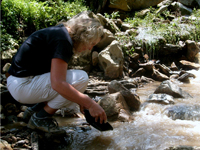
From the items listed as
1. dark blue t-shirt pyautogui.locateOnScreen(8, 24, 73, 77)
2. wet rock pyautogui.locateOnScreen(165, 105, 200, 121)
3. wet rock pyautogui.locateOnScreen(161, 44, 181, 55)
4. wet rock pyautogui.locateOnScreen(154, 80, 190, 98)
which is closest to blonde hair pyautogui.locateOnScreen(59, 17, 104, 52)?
dark blue t-shirt pyautogui.locateOnScreen(8, 24, 73, 77)

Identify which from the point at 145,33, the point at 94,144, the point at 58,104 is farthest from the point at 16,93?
the point at 145,33

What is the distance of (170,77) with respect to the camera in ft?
19.9

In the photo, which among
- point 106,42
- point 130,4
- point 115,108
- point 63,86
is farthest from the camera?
point 130,4

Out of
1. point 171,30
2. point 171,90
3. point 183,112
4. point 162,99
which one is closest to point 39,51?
point 183,112

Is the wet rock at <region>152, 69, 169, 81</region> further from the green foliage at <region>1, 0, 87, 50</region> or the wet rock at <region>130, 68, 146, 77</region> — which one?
the green foliage at <region>1, 0, 87, 50</region>

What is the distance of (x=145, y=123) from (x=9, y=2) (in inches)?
186

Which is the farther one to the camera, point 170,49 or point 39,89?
point 170,49

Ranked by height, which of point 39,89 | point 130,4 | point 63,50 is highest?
point 130,4

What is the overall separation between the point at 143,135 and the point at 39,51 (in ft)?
4.83

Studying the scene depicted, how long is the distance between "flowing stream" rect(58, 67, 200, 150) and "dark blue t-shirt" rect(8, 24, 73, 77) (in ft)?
2.88

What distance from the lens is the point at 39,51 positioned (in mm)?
1773

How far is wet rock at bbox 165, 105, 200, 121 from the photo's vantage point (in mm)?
2908

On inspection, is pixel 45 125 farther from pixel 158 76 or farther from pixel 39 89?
pixel 158 76

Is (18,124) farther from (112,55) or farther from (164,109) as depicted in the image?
(112,55)
